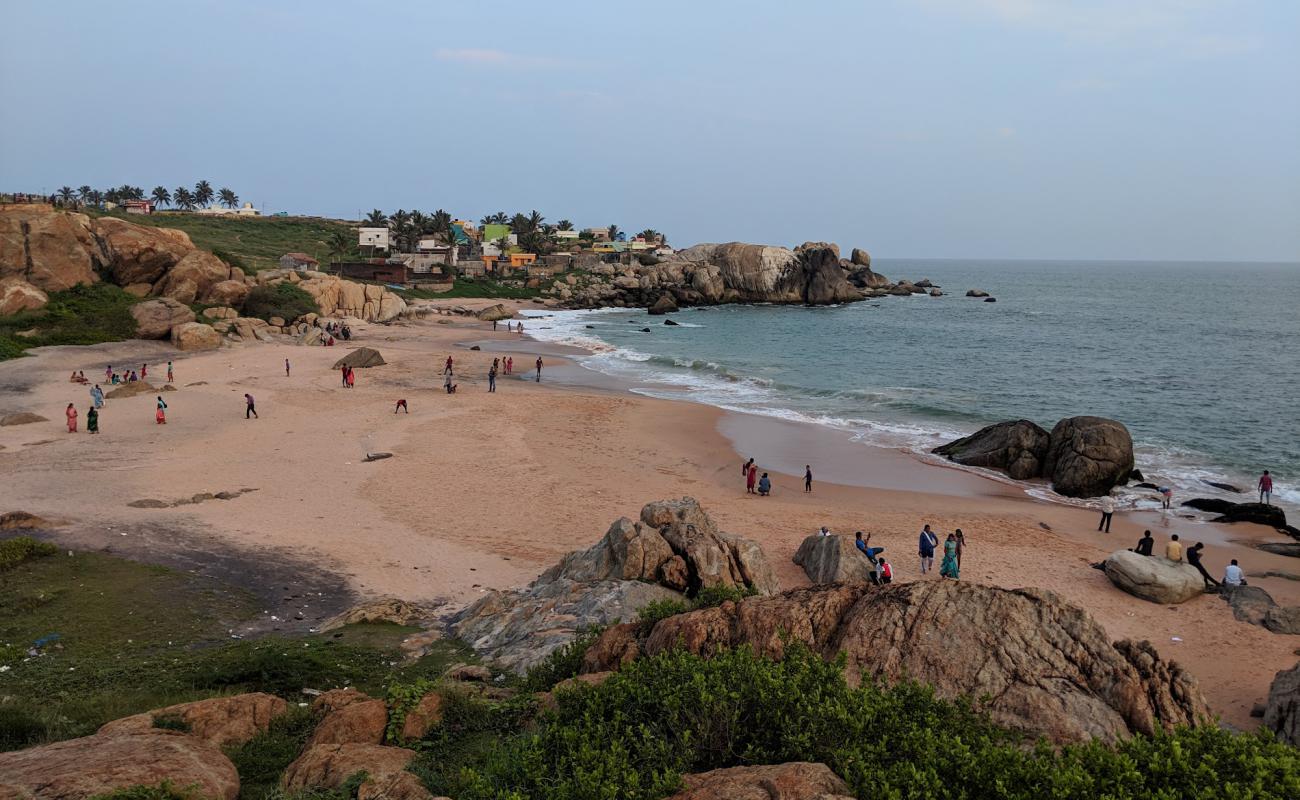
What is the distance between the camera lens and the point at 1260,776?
17.2ft

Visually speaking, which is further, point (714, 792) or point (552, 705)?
point (552, 705)

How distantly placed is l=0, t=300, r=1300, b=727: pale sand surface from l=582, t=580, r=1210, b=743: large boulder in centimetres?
617

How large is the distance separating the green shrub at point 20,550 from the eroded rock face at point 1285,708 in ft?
65.0

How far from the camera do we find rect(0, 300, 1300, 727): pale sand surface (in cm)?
1656

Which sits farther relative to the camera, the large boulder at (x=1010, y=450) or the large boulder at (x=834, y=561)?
the large boulder at (x=1010, y=450)

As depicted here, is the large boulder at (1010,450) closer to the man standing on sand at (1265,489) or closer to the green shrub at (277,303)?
the man standing on sand at (1265,489)

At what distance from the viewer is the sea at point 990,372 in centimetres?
3259

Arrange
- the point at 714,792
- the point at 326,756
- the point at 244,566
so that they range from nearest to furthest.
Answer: the point at 714,792 → the point at 326,756 → the point at 244,566

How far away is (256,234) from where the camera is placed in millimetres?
108938

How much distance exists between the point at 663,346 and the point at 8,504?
46325mm

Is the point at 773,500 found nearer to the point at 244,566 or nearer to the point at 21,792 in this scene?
the point at 244,566

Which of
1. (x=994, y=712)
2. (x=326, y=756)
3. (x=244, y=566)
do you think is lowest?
(x=244, y=566)

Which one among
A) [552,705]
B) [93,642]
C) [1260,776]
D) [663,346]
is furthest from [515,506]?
[663,346]

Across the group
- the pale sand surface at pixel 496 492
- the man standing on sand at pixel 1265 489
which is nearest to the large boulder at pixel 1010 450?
the pale sand surface at pixel 496 492
